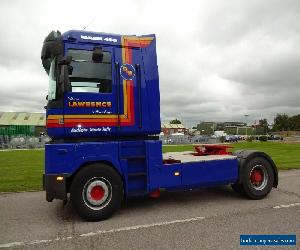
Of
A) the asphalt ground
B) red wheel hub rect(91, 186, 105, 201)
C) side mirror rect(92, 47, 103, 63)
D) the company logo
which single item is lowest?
the asphalt ground

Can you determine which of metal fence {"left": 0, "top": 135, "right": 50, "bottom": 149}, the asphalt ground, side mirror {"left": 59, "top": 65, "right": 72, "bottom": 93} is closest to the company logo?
side mirror {"left": 59, "top": 65, "right": 72, "bottom": 93}

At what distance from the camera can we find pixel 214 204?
7.20 metres

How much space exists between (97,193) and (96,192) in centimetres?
3

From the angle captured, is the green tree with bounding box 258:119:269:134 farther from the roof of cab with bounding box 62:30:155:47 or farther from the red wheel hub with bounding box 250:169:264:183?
the roof of cab with bounding box 62:30:155:47

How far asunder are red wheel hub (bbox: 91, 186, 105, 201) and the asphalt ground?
0.46 metres

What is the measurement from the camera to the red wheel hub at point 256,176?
780 cm

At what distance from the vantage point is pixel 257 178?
7871 millimetres

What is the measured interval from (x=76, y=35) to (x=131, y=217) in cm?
370

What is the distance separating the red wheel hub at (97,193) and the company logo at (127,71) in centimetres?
222

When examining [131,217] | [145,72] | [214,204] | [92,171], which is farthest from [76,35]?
[214,204]

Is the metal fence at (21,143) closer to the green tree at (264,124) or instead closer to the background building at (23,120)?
the background building at (23,120)

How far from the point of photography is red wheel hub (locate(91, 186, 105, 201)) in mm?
6086

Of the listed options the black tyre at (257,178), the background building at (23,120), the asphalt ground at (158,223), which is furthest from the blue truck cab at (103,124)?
the background building at (23,120)

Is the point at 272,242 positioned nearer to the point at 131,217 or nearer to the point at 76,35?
the point at 131,217
